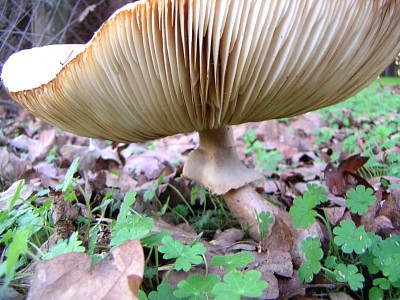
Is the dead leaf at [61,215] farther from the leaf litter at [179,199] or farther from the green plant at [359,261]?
the green plant at [359,261]

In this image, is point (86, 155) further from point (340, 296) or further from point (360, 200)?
point (340, 296)

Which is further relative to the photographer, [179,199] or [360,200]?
[179,199]

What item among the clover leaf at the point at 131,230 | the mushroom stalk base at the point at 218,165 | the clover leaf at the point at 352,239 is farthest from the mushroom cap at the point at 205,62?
the clover leaf at the point at 352,239

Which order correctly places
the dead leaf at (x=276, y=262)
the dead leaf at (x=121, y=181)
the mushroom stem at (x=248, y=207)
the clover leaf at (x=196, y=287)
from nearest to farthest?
the clover leaf at (x=196, y=287)
the dead leaf at (x=276, y=262)
the mushroom stem at (x=248, y=207)
the dead leaf at (x=121, y=181)

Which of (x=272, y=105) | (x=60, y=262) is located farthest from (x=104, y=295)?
(x=272, y=105)

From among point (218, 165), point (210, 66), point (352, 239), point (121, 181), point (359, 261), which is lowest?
point (121, 181)

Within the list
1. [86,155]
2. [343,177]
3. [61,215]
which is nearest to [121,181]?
[86,155]
